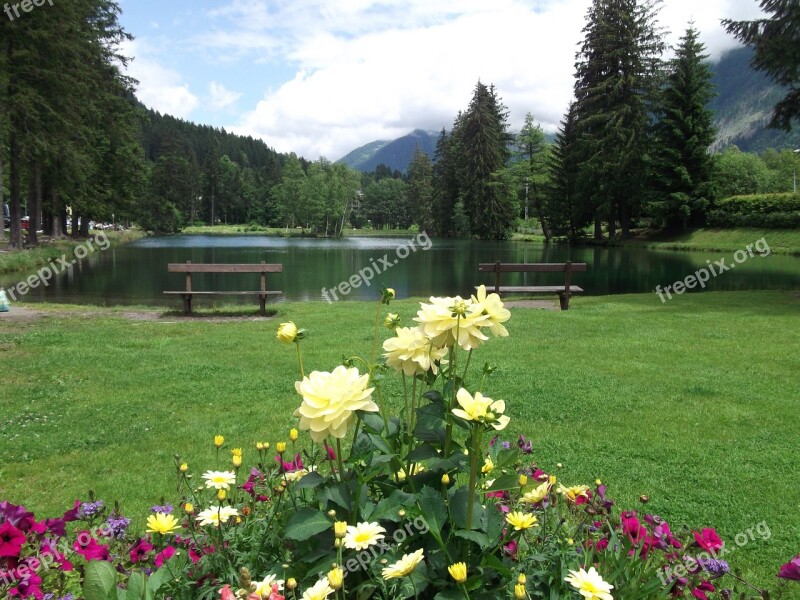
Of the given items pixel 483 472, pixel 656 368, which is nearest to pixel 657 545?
pixel 483 472

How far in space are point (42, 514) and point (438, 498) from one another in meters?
3.18

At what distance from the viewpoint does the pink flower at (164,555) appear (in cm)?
179

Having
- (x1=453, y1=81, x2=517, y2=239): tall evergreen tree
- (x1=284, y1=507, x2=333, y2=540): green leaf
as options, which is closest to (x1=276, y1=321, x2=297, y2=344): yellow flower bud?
(x1=284, y1=507, x2=333, y2=540): green leaf

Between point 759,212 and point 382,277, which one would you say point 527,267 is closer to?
point 382,277

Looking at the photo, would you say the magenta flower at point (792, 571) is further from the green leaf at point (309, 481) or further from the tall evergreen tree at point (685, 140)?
the tall evergreen tree at point (685, 140)

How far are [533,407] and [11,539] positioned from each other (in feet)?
16.0

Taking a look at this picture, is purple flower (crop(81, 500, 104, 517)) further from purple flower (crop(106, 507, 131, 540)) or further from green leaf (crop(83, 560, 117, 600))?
green leaf (crop(83, 560, 117, 600))

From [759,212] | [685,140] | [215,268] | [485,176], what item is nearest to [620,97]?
[685,140]

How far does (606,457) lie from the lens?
465 centimetres

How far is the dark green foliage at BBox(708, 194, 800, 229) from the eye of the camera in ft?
127

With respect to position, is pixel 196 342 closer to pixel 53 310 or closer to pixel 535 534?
pixel 53 310

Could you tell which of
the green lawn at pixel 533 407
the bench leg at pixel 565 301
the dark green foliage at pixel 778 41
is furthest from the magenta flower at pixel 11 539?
the dark green foliage at pixel 778 41

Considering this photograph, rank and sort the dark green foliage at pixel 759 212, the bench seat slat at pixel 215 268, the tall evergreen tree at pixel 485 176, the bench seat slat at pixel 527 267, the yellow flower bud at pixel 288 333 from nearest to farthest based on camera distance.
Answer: the yellow flower bud at pixel 288 333 → the bench seat slat at pixel 215 268 → the bench seat slat at pixel 527 267 → the dark green foliage at pixel 759 212 → the tall evergreen tree at pixel 485 176

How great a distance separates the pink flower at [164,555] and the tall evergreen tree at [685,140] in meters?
46.5
